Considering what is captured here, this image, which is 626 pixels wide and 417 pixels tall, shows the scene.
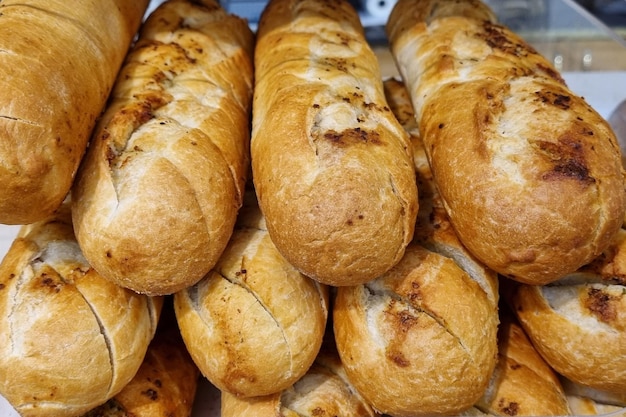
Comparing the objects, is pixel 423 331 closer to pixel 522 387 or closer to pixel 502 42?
pixel 522 387

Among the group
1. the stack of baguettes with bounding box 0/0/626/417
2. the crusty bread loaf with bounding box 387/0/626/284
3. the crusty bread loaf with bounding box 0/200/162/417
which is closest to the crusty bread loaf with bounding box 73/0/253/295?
the stack of baguettes with bounding box 0/0/626/417

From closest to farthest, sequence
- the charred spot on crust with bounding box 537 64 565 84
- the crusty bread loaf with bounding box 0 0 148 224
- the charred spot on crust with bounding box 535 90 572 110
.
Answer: the crusty bread loaf with bounding box 0 0 148 224
the charred spot on crust with bounding box 535 90 572 110
the charred spot on crust with bounding box 537 64 565 84

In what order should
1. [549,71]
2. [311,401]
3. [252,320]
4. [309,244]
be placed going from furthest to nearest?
[549,71] < [311,401] < [252,320] < [309,244]

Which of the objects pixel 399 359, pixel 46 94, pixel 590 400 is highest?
pixel 46 94

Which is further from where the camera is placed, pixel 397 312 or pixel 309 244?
pixel 397 312

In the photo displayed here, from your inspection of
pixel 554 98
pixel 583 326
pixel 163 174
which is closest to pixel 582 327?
pixel 583 326

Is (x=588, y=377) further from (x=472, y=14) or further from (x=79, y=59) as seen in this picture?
(x=79, y=59)

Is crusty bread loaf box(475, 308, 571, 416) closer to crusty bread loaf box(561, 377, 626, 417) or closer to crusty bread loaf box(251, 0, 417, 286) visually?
crusty bread loaf box(561, 377, 626, 417)
